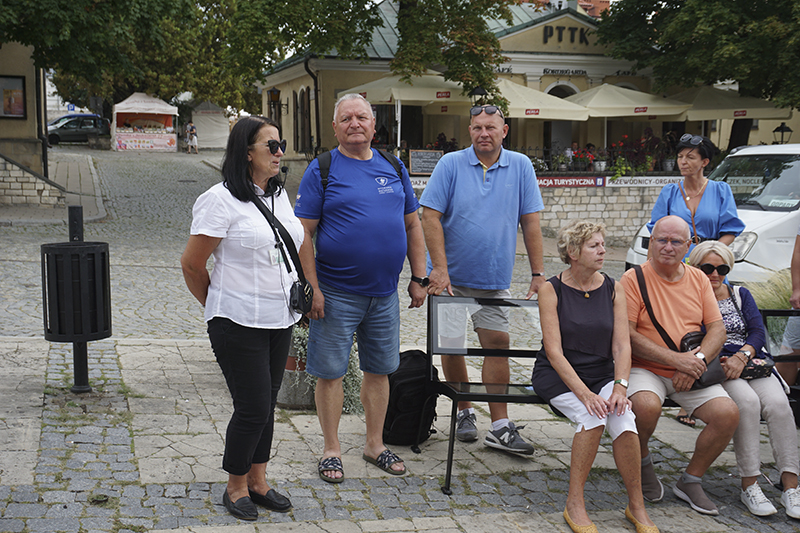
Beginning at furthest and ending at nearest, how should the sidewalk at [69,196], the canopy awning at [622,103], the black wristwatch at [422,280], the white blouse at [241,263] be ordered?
the canopy awning at [622,103] < the sidewalk at [69,196] < the black wristwatch at [422,280] < the white blouse at [241,263]

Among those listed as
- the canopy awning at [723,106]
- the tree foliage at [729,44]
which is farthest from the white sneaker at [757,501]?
the canopy awning at [723,106]

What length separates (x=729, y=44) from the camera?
18.3 metres

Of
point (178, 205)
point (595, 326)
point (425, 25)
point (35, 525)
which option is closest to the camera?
point (35, 525)

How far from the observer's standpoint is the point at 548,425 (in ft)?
17.7

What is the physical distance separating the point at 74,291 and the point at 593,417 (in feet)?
10.6

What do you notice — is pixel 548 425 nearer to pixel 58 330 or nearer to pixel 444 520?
pixel 444 520

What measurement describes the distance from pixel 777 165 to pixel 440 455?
23.6ft

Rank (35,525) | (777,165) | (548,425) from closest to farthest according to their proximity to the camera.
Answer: (35,525) < (548,425) < (777,165)

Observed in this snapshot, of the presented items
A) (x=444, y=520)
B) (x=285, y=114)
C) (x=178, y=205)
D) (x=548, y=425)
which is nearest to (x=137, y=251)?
(x=178, y=205)

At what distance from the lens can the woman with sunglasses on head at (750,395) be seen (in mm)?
4227

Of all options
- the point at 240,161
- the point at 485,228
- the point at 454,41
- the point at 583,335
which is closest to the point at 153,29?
the point at 454,41

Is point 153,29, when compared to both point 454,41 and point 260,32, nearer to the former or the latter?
point 260,32

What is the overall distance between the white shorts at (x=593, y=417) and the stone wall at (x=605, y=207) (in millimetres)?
14150

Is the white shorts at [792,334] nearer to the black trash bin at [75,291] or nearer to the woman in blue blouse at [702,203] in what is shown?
the woman in blue blouse at [702,203]
